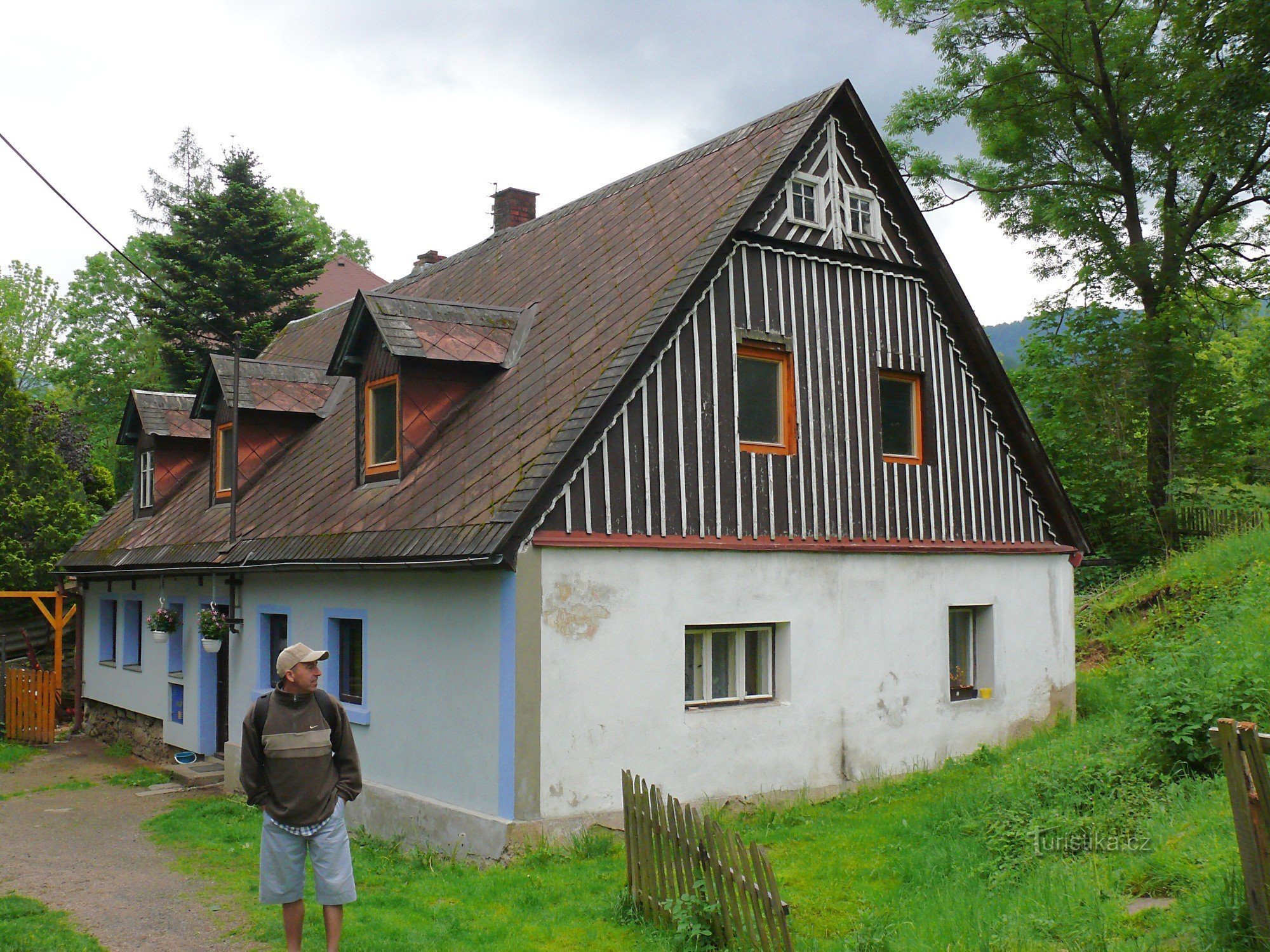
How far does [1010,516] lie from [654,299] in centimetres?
593

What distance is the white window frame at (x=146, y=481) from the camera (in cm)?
1967

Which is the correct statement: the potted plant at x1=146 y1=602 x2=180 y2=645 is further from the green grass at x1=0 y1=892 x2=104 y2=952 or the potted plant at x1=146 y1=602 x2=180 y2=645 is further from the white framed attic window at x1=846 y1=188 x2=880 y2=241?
the white framed attic window at x1=846 y1=188 x2=880 y2=241

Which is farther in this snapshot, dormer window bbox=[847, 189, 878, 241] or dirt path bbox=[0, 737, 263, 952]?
dormer window bbox=[847, 189, 878, 241]

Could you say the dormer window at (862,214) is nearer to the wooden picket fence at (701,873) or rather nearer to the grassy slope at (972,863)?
the grassy slope at (972,863)

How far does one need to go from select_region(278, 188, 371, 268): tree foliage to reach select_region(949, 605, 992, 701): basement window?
3704 cm

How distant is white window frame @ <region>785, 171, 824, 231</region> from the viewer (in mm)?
12430

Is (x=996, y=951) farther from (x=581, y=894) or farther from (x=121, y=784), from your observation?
(x=121, y=784)

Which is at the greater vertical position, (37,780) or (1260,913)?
(1260,913)

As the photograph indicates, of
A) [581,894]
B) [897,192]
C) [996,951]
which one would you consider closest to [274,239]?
[897,192]

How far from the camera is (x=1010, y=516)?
14414 mm

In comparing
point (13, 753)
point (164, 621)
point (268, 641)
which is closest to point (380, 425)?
point (268, 641)

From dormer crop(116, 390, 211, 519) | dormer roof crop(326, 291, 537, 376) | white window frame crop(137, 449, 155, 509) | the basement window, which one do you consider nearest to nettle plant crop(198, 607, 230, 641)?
dormer roof crop(326, 291, 537, 376)

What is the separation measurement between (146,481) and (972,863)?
53.2ft

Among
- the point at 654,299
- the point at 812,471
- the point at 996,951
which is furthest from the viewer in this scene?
the point at 812,471
